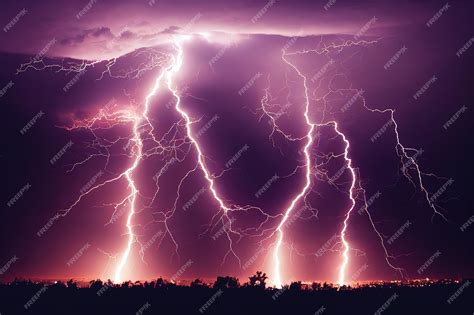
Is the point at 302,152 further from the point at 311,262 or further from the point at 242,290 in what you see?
the point at 242,290

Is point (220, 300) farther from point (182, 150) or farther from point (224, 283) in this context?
point (182, 150)

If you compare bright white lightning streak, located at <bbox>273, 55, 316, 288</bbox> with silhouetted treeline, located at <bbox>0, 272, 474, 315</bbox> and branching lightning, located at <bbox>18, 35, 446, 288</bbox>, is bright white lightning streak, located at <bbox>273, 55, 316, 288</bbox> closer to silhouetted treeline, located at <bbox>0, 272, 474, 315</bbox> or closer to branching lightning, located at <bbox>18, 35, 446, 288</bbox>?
branching lightning, located at <bbox>18, 35, 446, 288</bbox>

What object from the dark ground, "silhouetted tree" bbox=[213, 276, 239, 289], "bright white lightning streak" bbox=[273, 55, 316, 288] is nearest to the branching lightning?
"bright white lightning streak" bbox=[273, 55, 316, 288]

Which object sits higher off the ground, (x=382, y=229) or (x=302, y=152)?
(x=302, y=152)

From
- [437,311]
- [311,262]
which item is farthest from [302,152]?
[437,311]

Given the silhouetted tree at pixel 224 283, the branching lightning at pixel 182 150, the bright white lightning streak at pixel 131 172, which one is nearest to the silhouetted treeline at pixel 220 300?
the silhouetted tree at pixel 224 283

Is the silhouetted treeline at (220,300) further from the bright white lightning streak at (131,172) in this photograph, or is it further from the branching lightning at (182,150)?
the branching lightning at (182,150)

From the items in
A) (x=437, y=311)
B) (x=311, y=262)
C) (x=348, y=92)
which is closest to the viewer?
(x=437, y=311)

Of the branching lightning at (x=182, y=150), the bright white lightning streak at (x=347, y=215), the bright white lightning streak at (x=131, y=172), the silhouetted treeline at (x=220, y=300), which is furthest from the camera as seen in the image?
the branching lightning at (x=182, y=150)

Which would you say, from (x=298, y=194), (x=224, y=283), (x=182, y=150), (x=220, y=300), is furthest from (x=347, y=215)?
(x=220, y=300)
